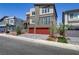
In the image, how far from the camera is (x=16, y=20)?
1133 cm

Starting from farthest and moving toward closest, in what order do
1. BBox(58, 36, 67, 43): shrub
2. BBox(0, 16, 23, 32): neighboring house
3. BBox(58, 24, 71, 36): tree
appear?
BBox(58, 36, 67, 43): shrub → BBox(58, 24, 71, 36): tree → BBox(0, 16, 23, 32): neighboring house

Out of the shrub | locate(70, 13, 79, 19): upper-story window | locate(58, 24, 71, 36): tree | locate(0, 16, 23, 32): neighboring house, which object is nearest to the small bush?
the shrub

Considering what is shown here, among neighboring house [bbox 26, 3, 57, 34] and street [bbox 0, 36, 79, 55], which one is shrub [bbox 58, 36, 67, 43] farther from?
street [bbox 0, 36, 79, 55]

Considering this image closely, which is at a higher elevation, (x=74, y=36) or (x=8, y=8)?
(x=8, y=8)

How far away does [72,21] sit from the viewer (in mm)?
12344

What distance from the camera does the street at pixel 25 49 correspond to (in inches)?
394

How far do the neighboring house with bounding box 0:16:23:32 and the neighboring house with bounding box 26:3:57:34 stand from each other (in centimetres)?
43

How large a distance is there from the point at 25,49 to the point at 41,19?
1956 millimetres

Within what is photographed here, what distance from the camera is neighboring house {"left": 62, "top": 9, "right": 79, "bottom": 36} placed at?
38.0ft

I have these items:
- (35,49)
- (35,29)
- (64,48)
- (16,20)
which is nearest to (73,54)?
(64,48)

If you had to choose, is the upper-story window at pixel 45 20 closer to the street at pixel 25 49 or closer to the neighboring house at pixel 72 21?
the neighboring house at pixel 72 21

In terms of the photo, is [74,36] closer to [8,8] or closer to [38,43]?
[38,43]
